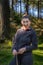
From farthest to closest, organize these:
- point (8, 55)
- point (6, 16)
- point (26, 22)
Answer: point (6, 16), point (8, 55), point (26, 22)

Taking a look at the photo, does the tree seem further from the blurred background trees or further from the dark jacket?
the dark jacket

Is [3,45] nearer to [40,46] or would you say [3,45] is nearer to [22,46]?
[40,46]

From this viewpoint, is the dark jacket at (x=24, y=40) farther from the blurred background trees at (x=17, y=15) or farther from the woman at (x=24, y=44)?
the blurred background trees at (x=17, y=15)

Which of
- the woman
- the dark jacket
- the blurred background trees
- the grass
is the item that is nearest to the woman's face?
the woman

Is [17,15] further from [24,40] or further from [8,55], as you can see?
[24,40]

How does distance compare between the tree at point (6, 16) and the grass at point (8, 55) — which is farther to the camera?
the tree at point (6, 16)

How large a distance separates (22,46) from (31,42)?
7.0 inches

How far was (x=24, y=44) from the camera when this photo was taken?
4.69 m

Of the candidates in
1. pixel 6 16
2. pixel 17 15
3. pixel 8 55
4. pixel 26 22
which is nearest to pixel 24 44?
pixel 26 22

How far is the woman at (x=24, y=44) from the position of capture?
15.2 ft

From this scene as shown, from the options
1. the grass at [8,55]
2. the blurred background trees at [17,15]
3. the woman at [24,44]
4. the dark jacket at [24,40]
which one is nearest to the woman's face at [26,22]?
the woman at [24,44]

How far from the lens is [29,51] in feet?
15.5

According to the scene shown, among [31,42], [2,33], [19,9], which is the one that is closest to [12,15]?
[19,9]

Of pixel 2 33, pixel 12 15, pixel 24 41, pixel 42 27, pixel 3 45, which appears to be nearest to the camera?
pixel 24 41
